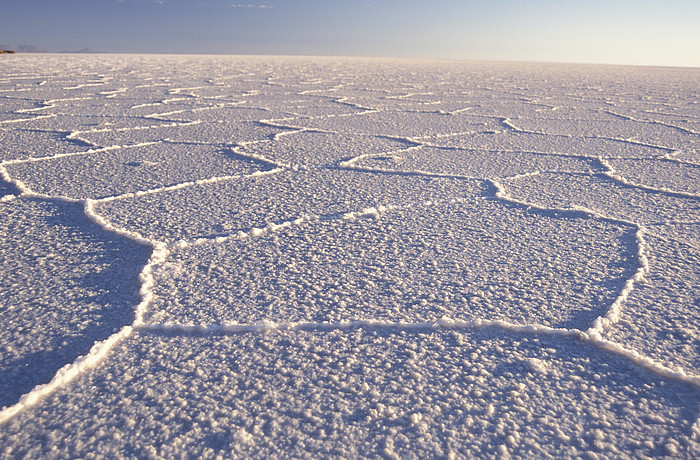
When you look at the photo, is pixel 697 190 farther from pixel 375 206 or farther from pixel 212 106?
pixel 212 106

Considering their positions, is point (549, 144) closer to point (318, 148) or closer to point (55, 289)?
point (318, 148)

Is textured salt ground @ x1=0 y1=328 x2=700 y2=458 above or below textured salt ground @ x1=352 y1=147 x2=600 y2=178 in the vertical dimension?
below

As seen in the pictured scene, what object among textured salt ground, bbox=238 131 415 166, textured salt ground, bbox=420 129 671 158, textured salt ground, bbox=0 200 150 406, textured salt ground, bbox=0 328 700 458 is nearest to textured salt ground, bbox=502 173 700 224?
textured salt ground, bbox=420 129 671 158

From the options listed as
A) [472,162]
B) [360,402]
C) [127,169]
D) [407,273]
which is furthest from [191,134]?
[360,402]

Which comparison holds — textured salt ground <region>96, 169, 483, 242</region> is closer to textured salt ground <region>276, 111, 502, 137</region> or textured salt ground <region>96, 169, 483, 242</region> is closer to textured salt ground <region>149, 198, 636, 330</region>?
textured salt ground <region>149, 198, 636, 330</region>

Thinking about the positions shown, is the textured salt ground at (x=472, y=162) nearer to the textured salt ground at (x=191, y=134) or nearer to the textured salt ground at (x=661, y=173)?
the textured salt ground at (x=661, y=173)

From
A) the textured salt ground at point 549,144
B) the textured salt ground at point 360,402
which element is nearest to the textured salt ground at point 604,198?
the textured salt ground at point 549,144
